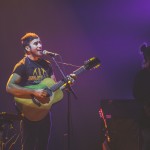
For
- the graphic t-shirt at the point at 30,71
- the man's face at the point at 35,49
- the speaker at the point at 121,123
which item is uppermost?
the man's face at the point at 35,49

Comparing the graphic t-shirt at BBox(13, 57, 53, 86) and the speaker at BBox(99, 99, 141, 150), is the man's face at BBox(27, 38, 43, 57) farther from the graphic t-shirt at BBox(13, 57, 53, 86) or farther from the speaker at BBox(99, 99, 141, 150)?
the speaker at BBox(99, 99, 141, 150)

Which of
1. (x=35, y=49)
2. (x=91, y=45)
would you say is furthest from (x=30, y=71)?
(x=91, y=45)

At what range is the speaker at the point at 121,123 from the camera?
5121mm

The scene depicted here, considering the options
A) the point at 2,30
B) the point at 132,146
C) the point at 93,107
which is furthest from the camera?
the point at 93,107

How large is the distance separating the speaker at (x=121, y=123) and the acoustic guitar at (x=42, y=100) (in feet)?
3.90

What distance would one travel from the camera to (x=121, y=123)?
17.3ft

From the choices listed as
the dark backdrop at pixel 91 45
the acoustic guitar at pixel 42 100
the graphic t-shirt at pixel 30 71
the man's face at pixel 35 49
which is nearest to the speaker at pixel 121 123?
the dark backdrop at pixel 91 45

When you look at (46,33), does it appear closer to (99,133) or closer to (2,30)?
(2,30)

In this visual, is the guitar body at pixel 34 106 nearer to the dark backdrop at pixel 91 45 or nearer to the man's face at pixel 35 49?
the man's face at pixel 35 49

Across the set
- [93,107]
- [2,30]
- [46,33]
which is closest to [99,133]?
[93,107]

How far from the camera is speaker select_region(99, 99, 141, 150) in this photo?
5121 mm

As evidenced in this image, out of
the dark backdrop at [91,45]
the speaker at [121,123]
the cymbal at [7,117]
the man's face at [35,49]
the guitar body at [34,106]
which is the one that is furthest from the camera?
the dark backdrop at [91,45]

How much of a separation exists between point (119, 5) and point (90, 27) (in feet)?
2.25

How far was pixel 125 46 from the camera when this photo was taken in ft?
20.5
